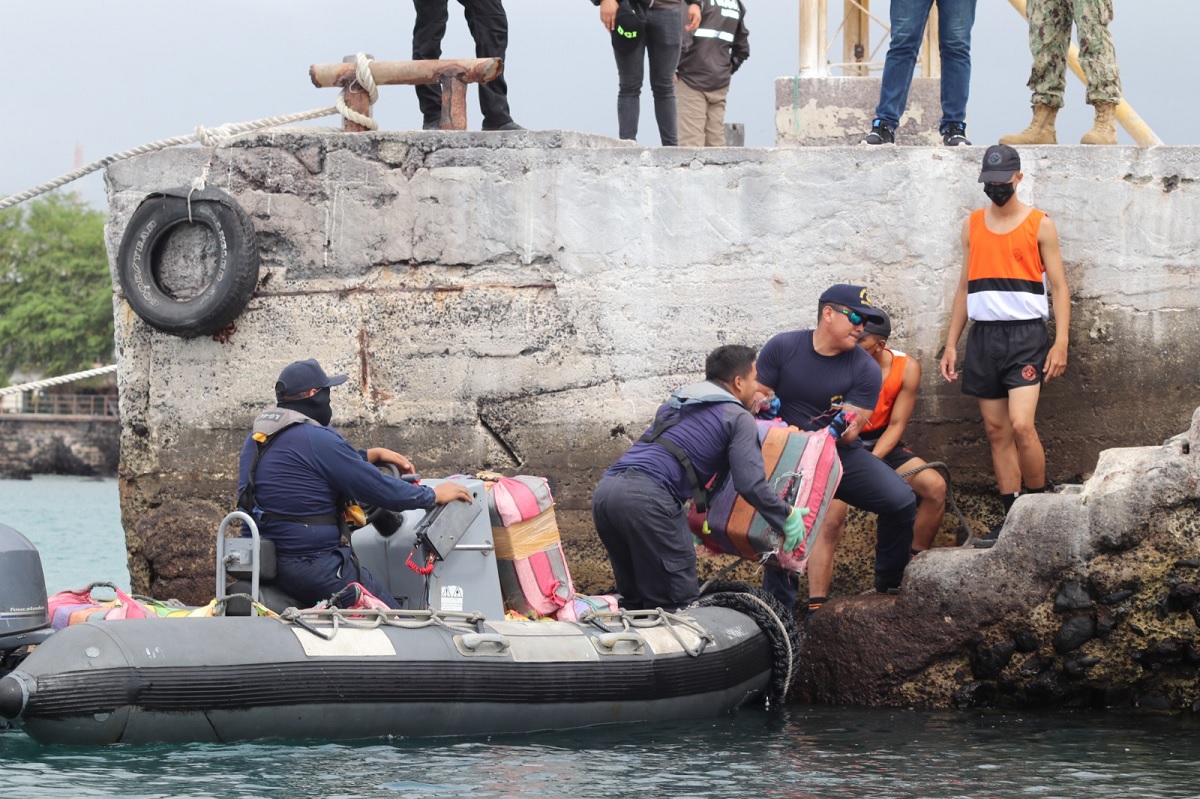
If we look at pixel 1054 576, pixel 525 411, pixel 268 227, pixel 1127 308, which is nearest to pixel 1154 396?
pixel 1127 308

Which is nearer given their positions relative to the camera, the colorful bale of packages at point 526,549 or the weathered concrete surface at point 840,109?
the colorful bale of packages at point 526,549

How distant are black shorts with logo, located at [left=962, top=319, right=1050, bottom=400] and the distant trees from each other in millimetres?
50748

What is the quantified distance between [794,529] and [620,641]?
93 cm

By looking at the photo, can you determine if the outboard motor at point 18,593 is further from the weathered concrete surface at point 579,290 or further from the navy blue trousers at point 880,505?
the navy blue trousers at point 880,505

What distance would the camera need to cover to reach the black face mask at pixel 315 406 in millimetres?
7500

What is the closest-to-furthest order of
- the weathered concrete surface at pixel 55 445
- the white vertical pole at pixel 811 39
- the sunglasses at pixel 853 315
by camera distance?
the sunglasses at pixel 853 315 → the white vertical pole at pixel 811 39 → the weathered concrete surface at pixel 55 445

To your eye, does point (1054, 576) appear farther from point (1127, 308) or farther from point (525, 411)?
point (525, 411)

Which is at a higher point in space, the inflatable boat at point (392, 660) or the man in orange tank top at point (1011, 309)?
the man in orange tank top at point (1011, 309)

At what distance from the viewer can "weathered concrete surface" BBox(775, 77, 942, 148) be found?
12.2 meters

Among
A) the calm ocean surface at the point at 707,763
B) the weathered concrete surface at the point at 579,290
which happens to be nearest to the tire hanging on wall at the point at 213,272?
the weathered concrete surface at the point at 579,290

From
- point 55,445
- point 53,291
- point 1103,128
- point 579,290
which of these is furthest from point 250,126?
point 53,291

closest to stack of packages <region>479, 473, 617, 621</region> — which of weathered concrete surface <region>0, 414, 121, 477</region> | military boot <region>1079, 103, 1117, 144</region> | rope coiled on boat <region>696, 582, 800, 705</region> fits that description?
rope coiled on boat <region>696, 582, 800, 705</region>

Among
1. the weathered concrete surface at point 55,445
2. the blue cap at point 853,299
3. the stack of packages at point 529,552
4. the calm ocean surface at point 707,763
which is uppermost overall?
the blue cap at point 853,299

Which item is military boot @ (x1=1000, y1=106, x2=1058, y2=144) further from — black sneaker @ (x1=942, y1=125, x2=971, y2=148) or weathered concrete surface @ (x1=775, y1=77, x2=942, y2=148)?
weathered concrete surface @ (x1=775, y1=77, x2=942, y2=148)
